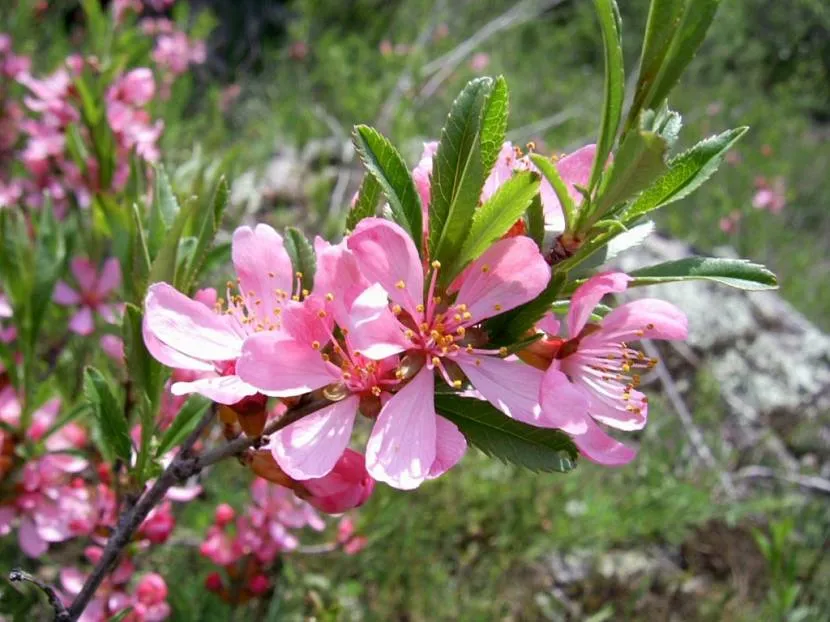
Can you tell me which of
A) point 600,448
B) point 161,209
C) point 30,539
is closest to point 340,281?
point 600,448

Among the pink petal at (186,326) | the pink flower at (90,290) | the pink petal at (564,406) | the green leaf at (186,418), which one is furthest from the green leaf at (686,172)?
the pink flower at (90,290)

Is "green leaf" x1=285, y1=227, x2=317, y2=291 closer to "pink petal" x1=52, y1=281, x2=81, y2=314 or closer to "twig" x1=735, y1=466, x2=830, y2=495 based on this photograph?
"pink petal" x1=52, y1=281, x2=81, y2=314

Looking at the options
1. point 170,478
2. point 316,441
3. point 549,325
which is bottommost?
point 170,478

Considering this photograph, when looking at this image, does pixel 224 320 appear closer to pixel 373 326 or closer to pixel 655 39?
pixel 373 326

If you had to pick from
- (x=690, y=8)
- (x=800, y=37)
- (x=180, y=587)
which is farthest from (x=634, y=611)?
(x=800, y=37)

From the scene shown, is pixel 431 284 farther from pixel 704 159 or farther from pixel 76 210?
pixel 76 210

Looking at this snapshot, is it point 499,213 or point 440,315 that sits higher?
point 499,213

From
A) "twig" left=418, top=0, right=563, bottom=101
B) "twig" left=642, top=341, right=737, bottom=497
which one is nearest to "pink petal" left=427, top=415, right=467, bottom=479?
"twig" left=642, top=341, right=737, bottom=497

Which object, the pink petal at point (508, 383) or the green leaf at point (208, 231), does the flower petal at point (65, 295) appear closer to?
the green leaf at point (208, 231)
